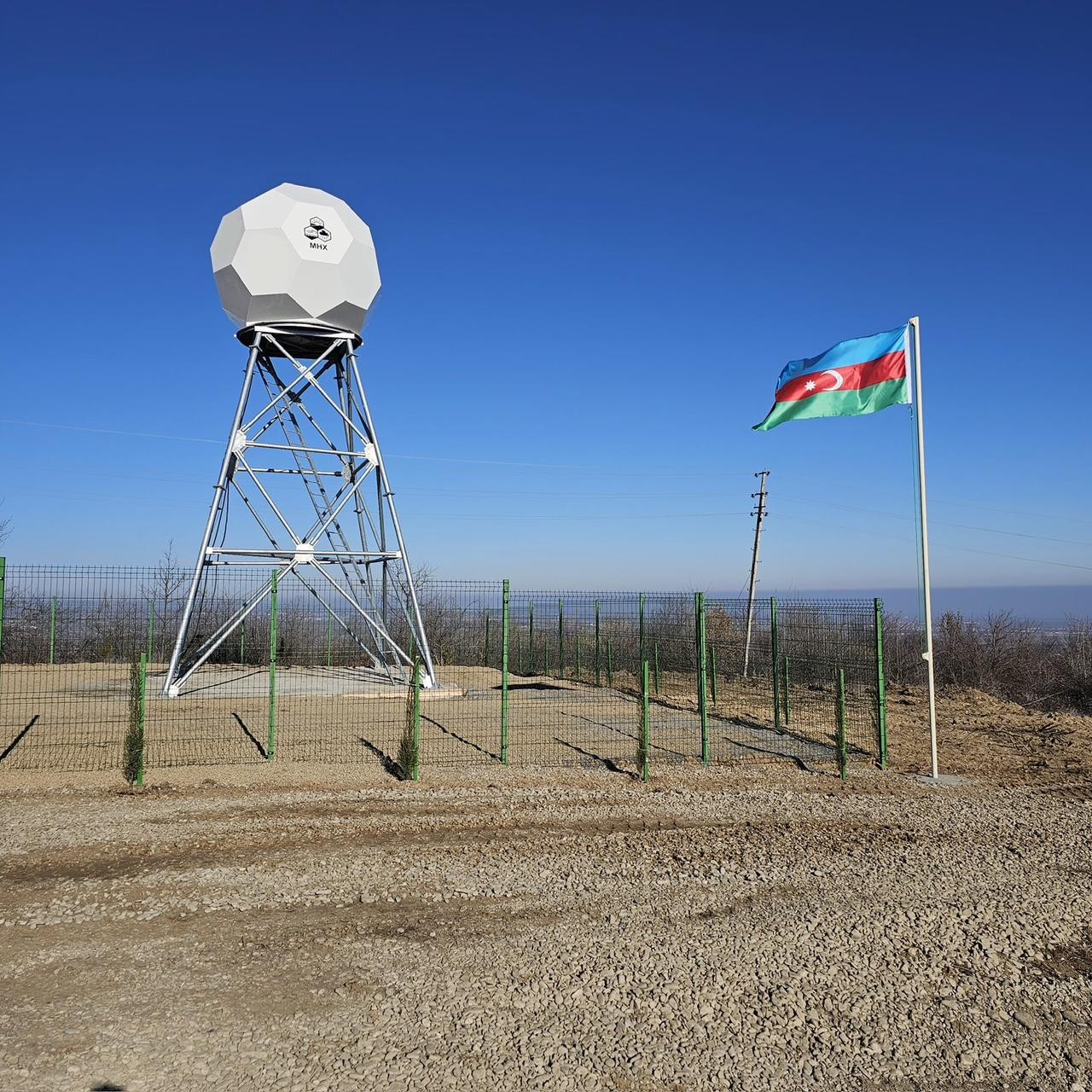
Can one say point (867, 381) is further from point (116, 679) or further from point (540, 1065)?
point (116, 679)

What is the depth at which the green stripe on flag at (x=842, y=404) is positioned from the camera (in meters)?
11.3

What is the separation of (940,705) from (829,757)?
7.95m

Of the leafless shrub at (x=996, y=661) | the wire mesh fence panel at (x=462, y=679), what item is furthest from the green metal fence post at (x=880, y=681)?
the leafless shrub at (x=996, y=661)

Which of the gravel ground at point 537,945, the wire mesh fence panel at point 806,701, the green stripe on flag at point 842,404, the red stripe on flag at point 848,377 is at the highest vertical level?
the red stripe on flag at point 848,377

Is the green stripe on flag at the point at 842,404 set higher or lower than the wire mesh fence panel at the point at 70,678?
higher

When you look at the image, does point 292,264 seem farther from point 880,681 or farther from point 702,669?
point 880,681

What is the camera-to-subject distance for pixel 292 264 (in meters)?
17.4

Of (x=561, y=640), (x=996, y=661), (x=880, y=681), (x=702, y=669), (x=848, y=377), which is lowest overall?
(x=996, y=661)

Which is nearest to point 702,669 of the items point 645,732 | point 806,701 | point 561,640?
point 645,732

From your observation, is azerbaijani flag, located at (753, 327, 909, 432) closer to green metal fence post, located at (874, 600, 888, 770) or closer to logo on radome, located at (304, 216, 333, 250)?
green metal fence post, located at (874, 600, 888, 770)

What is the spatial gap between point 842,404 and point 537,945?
27.6 ft

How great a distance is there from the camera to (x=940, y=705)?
736 inches

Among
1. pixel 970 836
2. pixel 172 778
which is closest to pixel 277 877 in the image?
pixel 172 778

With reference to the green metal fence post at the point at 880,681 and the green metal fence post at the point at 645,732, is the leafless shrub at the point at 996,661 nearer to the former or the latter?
the green metal fence post at the point at 880,681
